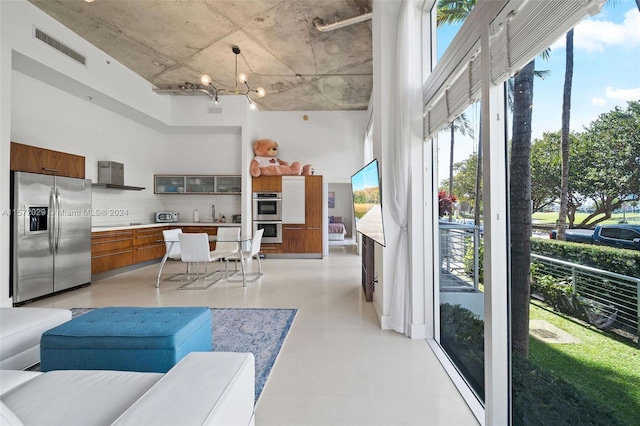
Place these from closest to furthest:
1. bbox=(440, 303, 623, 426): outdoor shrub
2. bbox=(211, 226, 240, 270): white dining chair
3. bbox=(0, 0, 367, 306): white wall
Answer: bbox=(440, 303, 623, 426): outdoor shrub < bbox=(0, 0, 367, 306): white wall < bbox=(211, 226, 240, 270): white dining chair

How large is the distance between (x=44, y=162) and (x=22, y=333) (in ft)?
9.84

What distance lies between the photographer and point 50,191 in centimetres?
359

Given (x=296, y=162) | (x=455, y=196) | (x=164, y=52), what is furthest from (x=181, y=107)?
(x=455, y=196)

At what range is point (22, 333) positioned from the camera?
173 centimetres

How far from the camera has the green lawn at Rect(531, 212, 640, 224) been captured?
85 cm

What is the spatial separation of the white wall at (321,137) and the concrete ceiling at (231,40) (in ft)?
3.78

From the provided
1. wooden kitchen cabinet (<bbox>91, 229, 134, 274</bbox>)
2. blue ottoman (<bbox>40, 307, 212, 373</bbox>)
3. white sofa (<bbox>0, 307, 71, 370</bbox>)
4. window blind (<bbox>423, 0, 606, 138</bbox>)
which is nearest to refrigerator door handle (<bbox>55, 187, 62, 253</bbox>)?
wooden kitchen cabinet (<bbox>91, 229, 134, 274</bbox>)

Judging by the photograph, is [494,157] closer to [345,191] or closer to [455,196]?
[455,196]

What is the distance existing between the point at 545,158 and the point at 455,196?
0.94 meters

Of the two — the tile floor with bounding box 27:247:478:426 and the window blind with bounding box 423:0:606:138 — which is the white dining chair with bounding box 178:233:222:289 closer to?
the tile floor with bounding box 27:247:478:426

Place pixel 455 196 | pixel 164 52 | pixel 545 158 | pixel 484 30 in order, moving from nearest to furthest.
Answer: pixel 545 158 → pixel 484 30 → pixel 455 196 → pixel 164 52

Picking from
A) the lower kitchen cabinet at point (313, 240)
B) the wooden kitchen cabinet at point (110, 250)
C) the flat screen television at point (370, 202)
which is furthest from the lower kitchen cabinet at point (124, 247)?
the flat screen television at point (370, 202)

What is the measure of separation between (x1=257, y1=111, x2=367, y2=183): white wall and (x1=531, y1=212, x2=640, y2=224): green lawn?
5818mm

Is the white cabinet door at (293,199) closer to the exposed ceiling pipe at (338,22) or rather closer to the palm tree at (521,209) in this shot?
the exposed ceiling pipe at (338,22)
